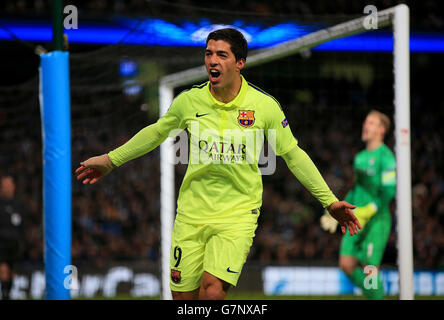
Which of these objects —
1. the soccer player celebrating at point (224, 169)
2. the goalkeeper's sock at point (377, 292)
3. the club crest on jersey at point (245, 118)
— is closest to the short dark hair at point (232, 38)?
the soccer player celebrating at point (224, 169)

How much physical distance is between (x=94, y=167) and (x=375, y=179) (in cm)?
355

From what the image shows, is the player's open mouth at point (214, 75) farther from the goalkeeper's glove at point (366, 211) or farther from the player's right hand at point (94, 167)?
the goalkeeper's glove at point (366, 211)

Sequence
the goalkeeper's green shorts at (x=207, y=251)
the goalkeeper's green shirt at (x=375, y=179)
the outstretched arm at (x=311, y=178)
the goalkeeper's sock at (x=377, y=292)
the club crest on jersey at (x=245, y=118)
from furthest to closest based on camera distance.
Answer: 1. the goalkeeper's green shirt at (x=375, y=179)
2. the goalkeeper's sock at (x=377, y=292)
3. the outstretched arm at (x=311, y=178)
4. the club crest on jersey at (x=245, y=118)
5. the goalkeeper's green shorts at (x=207, y=251)

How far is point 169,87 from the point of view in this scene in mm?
7711

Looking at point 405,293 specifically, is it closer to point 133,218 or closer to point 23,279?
point 23,279

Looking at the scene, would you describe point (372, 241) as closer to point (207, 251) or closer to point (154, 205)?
point (207, 251)

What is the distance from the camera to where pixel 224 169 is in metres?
4.20

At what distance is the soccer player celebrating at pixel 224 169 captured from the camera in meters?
4.17

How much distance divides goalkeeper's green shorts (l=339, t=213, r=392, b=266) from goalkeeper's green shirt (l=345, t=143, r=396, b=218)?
92 millimetres

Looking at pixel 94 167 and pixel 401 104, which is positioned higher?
pixel 401 104

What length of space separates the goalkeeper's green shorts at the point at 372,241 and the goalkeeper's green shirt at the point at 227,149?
284cm

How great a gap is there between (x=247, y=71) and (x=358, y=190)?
1.69 meters

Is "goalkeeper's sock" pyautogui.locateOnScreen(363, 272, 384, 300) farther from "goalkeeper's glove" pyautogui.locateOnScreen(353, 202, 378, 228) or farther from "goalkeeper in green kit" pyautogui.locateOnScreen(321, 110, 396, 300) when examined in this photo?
"goalkeeper's glove" pyautogui.locateOnScreen(353, 202, 378, 228)

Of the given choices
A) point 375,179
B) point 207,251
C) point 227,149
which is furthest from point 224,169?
point 375,179
